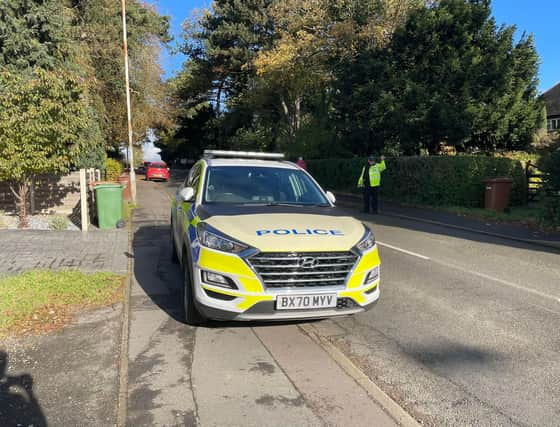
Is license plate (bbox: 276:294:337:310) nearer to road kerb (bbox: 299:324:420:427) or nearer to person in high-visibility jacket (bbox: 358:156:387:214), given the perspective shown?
road kerb (bbox: 299:324:420:427)

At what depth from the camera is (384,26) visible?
23203mm

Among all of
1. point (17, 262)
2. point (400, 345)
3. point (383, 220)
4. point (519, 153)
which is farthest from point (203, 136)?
point (400, 345)

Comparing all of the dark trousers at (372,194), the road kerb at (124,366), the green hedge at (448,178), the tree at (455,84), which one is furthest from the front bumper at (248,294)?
the tree at (455,84)

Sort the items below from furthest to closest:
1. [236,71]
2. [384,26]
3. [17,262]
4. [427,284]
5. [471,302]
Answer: [236,71]
[384,26]
[17,262]
[427,284]
[471,302]

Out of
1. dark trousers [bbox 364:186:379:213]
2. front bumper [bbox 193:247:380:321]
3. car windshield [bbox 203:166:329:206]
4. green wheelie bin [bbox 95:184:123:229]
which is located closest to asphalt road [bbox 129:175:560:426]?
front bumper [bbox 193:247:380:321]

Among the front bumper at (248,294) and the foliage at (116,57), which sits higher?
the foliage at (116,57)

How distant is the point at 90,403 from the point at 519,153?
21838mm

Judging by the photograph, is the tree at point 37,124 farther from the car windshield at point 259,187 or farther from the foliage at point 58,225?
the car windshield at point 259,187

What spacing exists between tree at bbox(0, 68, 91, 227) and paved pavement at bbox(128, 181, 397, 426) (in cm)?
696

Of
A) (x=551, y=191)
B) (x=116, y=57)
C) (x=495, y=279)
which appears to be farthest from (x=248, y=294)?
(x=116, y=57)

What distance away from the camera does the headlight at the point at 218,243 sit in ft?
12.9

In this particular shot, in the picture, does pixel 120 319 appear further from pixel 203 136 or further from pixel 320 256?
pixel 203 136

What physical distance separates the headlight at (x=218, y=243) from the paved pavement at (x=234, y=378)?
0.98 meters

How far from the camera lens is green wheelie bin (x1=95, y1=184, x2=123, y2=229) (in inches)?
438
